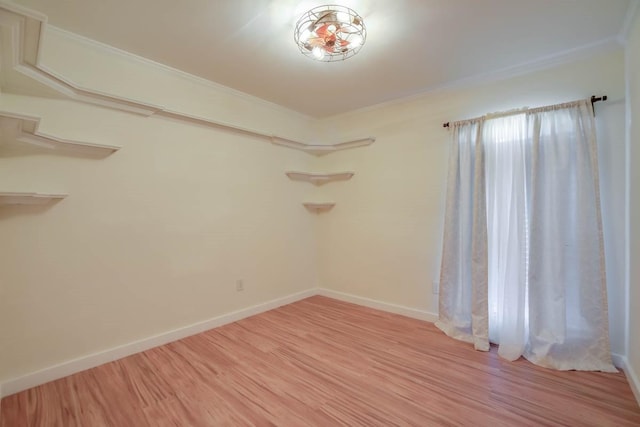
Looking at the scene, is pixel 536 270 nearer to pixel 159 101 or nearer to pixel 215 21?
pixel 215 21

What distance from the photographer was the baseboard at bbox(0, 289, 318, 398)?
1868 millimetres

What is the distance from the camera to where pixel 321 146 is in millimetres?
3785

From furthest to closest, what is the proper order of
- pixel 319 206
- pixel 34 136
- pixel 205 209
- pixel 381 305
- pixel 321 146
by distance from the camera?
1. pixel 319 206
2. pixel 321 146
3. pixel 381 305
4. pixel 205 209
5. pixel 34 136

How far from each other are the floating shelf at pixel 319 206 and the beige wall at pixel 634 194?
2.72 m

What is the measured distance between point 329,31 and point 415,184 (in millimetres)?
1823

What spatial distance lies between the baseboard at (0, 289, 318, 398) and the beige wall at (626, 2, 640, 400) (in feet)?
10.2

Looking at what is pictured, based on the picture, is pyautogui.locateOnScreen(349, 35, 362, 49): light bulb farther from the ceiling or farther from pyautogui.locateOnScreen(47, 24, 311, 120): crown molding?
pyautogui.locateOnScreen(47, 24, 311, 120): crown molding

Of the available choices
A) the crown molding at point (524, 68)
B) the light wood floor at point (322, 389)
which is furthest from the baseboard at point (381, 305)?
the crown molding at point (524, 68)

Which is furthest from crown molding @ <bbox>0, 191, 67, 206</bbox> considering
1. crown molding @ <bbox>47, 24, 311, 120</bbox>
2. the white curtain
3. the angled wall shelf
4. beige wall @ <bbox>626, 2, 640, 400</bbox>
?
beige wall @ <bbox>626, 2, 640, 400</bbox>

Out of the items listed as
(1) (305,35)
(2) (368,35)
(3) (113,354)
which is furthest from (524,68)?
(3) (113,354)

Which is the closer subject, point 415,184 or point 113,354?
point 113,354

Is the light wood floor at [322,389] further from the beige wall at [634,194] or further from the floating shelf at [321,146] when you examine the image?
the floating shelf at [321,146]

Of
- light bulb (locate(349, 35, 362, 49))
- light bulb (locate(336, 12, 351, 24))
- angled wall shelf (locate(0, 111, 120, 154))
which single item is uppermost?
light bulb (locate(336, 12, 351, 24))

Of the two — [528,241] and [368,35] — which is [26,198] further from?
[528,241]
